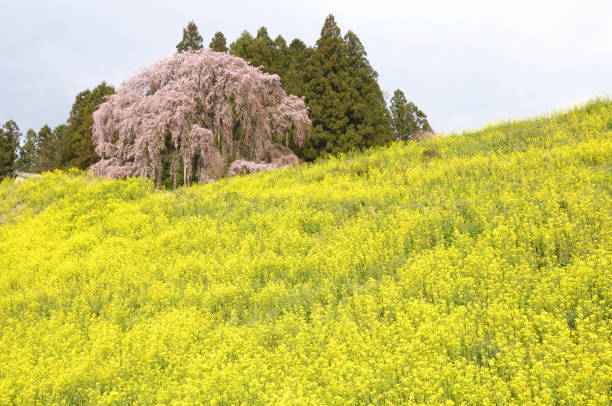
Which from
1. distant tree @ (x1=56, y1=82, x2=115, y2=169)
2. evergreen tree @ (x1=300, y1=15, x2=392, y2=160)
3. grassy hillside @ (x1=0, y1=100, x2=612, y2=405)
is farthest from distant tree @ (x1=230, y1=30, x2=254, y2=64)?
grassy hillside @ (x1=0, y1=100, x2=612, y2=405)

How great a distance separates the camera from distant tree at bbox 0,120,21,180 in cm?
5256

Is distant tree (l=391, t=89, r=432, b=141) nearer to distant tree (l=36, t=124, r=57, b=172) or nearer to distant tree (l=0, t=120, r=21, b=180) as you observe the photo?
distant tree (l=36, t=124, r=57, b=172)

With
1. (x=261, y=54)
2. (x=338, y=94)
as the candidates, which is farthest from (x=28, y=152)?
(x=338, y=94)

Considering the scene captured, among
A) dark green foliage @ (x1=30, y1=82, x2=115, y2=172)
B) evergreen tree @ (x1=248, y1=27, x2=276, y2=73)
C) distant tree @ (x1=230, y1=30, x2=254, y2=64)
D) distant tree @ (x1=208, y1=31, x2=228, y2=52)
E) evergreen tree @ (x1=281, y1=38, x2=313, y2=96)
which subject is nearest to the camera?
evergreen tree @ (x1=281, y1=38, x2=313, y2=96)

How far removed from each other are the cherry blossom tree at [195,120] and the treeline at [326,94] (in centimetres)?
306

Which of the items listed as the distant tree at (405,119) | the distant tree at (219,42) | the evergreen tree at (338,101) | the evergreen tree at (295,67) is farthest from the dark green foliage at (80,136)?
the distant tree at (405,119)

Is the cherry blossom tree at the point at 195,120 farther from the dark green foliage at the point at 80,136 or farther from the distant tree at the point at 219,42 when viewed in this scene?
the distant tree at the point at 219,42

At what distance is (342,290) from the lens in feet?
26.3

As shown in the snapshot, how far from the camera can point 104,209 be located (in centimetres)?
1645

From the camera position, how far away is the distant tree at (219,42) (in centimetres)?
4206

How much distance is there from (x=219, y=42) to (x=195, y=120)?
72.3 ft

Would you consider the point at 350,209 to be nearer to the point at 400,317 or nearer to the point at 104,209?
the point at 400,317

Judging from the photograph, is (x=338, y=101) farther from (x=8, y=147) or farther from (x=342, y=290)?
(x=8, y=147)

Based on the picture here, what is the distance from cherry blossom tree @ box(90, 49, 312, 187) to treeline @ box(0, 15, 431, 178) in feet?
10.0
